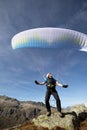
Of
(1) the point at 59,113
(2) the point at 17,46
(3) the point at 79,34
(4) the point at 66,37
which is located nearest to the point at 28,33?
(2) the point at 17,46

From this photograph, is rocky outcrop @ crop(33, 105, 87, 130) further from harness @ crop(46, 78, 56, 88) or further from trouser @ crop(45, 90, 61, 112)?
harness @ crop(46, 78, 56, 88)

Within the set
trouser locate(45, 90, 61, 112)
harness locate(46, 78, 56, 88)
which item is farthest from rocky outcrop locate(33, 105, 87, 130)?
harness locate(46, 78, 56, 88)

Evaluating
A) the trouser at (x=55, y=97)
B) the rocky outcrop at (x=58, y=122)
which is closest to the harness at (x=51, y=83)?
the trouser at (x=55, y=97)

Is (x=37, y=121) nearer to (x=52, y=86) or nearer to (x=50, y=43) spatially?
(x=52, y=86)

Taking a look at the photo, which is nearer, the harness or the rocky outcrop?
the rocky outcrop

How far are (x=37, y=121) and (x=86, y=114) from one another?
6685 mm

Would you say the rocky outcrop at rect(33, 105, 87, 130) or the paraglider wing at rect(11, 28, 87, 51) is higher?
the paraglider wing at rect(11, 28, 87, 51)

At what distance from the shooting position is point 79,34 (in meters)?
20.6

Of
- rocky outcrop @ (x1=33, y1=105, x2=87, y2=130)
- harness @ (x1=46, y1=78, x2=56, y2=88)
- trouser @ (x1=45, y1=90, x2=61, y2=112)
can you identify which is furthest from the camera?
harness @ (x1=46, y1=78, x2=56, y2=88)

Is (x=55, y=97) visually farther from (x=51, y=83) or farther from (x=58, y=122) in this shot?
(x=58, y=122)

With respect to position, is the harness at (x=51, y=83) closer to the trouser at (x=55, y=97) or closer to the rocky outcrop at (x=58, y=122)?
the trouser at (x=55, y=97)

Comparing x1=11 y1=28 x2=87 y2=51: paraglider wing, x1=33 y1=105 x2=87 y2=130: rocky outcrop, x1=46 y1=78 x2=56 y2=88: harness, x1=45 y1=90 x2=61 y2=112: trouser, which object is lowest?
x1=33 y1=105 x2=87 y2=130: rocky outcrop

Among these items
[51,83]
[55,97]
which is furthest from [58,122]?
[51,83]

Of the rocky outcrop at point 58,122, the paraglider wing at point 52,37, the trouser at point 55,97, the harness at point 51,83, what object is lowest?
the rocky outcrop at point 58,122
